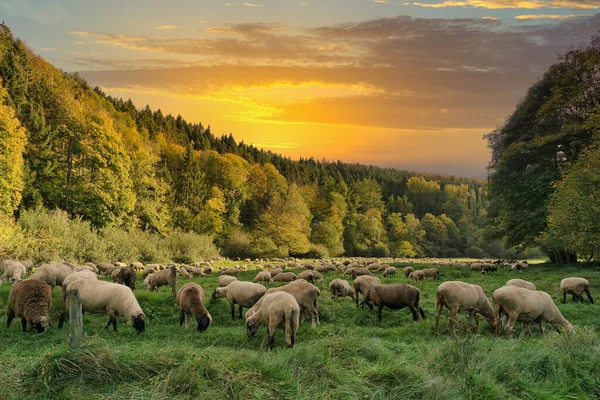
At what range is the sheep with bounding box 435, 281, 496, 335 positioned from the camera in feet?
43.5

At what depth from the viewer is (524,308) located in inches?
490

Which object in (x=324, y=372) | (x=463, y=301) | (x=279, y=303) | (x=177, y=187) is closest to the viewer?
(x=324, y=372)

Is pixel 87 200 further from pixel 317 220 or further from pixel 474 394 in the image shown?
pixel 317 220

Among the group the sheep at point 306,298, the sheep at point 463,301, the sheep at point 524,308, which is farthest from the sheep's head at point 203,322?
the sheep at point 524,308

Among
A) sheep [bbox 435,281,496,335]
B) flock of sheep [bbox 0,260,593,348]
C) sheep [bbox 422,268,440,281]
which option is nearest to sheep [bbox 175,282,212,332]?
flock of sheep [bbox 0,260,593,348]

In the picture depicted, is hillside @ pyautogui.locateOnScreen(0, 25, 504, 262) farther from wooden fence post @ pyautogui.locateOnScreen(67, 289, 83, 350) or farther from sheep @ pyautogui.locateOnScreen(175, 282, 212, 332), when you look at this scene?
wooden fence post @ pyautogui.locateOnScreen(67, 289, 83, 350)

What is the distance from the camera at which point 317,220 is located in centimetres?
9169

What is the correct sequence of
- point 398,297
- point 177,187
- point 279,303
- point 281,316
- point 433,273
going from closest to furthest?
point 281,316 → point 279,303 → point 398,297 → point 433,273 → point 177,187

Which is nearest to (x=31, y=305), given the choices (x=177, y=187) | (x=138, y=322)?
(x=138, y=322)

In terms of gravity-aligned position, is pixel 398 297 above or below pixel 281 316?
below

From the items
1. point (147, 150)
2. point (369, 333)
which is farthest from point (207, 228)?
point (369, 333)

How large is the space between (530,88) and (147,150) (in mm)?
47258

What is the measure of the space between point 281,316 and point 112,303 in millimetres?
5984

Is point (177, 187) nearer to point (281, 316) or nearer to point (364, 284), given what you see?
point (364, 284)
